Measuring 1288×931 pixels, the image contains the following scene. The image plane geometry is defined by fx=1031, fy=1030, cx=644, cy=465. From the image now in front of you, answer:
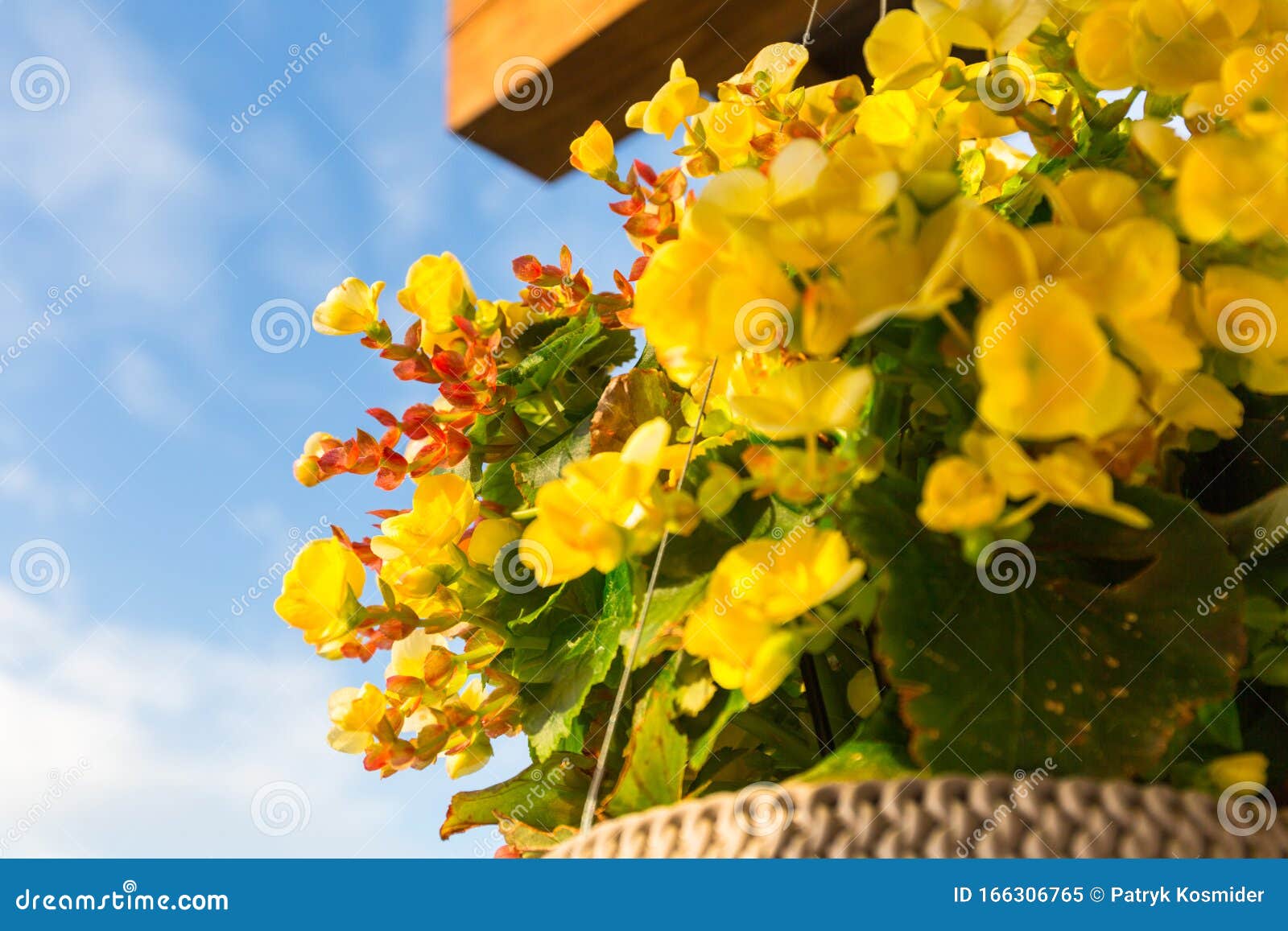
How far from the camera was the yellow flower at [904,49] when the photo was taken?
40cm

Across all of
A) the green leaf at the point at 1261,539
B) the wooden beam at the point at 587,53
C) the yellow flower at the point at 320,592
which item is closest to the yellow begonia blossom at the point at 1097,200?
the green leaf at the point at 1261,539

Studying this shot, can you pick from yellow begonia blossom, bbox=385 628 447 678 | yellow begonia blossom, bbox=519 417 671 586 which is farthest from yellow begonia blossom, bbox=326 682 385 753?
yellow begonia blossom, bbox=519 417 671 586

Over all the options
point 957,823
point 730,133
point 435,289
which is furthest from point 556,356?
point 957,823

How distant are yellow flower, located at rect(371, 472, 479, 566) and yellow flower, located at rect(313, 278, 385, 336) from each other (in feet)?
0.47

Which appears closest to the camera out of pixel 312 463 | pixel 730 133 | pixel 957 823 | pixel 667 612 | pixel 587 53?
pixel 957 823

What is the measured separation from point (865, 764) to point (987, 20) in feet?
0.90

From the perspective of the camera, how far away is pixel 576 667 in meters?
0.47

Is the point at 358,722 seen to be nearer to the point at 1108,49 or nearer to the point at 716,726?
the point at 716,726

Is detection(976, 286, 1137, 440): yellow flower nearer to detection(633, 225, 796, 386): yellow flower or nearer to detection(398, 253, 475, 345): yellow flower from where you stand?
detection(633, 225, 796, 386): yellow flower

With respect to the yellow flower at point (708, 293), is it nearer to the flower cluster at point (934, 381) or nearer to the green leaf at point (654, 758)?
the flower cluster at point (934, 381)

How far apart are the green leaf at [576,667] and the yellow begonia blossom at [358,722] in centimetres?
8

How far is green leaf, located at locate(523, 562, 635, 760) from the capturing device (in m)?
0.42
